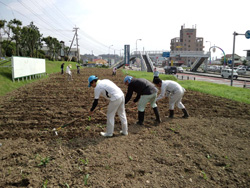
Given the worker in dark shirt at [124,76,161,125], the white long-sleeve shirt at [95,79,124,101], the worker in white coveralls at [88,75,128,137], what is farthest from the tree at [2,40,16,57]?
the white long-sleeve shirt at [95,79,124,101]

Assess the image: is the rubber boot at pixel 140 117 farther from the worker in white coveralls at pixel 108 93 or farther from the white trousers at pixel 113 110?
the worker in white coveralls at pixel 108 93

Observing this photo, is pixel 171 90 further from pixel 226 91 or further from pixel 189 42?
pixel 189 42

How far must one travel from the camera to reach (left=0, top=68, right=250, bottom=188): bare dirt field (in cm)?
339

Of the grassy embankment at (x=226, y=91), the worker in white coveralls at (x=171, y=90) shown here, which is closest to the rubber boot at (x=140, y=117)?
the worker in white coveralls at (x=171, y=90)

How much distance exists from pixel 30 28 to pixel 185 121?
34.0 meters

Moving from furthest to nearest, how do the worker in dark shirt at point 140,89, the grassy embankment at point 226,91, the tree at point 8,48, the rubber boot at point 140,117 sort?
the tree at point 8,48 → the grassy embankment at point 226,91 → the rubber boot at point 140,117 → the worker in dark shirt at point 140,89

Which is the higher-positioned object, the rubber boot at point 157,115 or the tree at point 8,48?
the tree at point 8,48

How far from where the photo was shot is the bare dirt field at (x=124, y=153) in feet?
11.1

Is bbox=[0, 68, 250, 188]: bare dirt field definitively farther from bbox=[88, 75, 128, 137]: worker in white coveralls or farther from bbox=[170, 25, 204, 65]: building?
bbox=[170, 25, 204, 65]: building

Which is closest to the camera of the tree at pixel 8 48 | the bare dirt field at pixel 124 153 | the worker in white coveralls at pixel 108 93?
the bare dirt field at pixel 124 153

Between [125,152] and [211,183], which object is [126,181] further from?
[211,183]

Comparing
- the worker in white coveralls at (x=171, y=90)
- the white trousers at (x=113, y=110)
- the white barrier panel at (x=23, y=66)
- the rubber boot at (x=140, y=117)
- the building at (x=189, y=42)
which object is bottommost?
the rubber boot at (x=140, y=117)

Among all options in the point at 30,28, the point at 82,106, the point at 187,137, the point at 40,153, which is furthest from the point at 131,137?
the point at 30,28

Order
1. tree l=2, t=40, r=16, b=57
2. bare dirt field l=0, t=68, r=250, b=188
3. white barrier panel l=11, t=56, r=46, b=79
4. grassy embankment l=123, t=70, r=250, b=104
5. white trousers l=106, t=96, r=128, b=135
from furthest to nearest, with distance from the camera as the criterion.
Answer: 1. tree l=2, t=40, r=16, b=57
2. white barrier panel l=11, t=56, r=46, b=79
3. grassy embankment l=123, t=70, r=250, b=104
4. white trousers l=106, t=96, r=128, b=135
5. bare dirt field l=0, t=68, r=250, b=188
